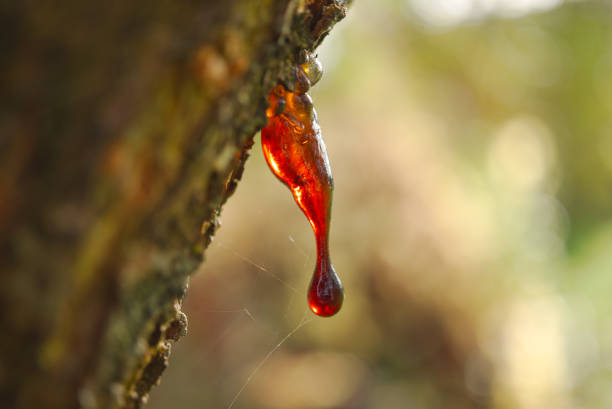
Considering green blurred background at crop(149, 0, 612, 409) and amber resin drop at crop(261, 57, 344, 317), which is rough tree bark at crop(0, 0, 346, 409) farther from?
green blurred background at crop(149, 0, 612, 409)

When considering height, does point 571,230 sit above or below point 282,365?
above

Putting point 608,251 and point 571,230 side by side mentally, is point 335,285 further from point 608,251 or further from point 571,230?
point 571,230

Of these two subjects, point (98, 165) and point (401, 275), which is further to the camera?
point (401, 275)

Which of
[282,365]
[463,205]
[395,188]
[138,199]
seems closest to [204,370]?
[282,365]

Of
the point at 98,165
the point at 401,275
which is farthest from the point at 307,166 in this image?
the point at 401,275

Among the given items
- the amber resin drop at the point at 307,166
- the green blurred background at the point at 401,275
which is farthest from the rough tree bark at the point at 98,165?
the green blurred background at the point at 401,275

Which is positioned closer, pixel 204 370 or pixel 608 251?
pixel 204 370

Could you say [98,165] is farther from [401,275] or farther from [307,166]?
[401,275]
